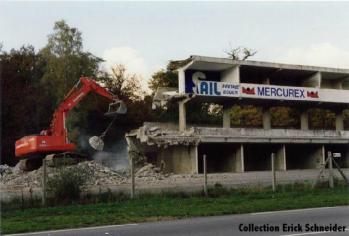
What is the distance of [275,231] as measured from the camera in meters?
11.8

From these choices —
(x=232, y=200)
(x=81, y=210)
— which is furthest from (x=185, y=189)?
(x=81, y=210)

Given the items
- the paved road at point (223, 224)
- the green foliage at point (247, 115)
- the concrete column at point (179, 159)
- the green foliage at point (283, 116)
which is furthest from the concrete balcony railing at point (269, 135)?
the paved road at point (223, 224)

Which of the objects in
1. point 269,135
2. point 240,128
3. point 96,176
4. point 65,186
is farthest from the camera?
point 269,135

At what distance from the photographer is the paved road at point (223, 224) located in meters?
12.1

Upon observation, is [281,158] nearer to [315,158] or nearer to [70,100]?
[315,158]

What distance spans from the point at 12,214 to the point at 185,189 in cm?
695

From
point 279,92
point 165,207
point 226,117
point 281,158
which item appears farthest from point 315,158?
point 165,207

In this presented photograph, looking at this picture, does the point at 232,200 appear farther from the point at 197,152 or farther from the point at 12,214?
the point at 197,152

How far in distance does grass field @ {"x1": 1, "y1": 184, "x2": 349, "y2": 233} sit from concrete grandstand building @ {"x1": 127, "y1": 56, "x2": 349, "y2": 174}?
2512cm

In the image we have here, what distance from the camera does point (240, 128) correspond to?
166ft

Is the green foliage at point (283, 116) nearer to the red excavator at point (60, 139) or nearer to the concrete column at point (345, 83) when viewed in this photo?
the concrete column at point (345, 83)

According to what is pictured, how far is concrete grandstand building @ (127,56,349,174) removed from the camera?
48219 mm

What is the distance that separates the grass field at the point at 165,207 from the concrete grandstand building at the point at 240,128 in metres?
25.1

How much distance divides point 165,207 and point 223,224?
4.85 metres
